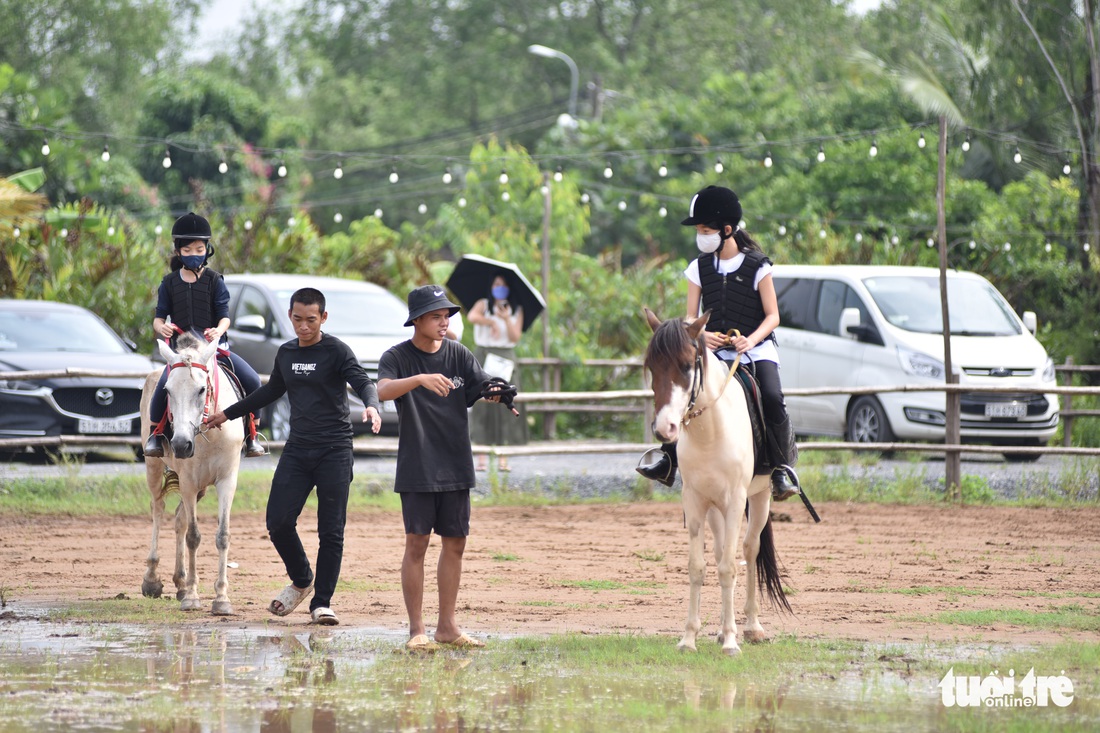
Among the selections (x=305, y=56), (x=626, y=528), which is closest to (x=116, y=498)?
(x=626, y=528)

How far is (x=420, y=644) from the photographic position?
6.93 meters

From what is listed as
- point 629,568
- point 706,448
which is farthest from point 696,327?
point 629,568

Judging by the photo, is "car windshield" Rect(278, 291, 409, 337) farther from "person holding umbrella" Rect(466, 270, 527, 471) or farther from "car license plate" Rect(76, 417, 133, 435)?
"car license plate" Rect(76, 417, 133, 435)

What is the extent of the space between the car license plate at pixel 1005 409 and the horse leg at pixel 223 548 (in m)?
9.34

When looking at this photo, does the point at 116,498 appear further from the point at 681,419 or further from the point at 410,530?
the point at 681,419

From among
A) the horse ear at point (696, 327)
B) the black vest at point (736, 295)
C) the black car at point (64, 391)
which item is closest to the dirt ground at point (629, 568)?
the black vest at point (736, 295)

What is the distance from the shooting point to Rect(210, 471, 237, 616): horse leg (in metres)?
8.07

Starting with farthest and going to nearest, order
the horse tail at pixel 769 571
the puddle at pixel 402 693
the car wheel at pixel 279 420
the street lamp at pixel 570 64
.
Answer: the street lamp at pixel 570 64 < the car wheel at pixel 279 420 < the horse tail at pixel 769 571 < the puddle at pixel 402 693

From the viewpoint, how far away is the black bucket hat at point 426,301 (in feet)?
22.9

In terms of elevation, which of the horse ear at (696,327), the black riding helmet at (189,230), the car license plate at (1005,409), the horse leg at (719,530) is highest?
the black riding helmet at (189,230)

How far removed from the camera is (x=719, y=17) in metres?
49.7

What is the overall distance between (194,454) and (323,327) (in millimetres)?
7837

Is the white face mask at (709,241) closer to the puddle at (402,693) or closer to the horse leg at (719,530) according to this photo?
the horse leg at (719,530)

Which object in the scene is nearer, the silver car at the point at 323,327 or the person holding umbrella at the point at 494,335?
the person holding umbrella at the point at 494,335
